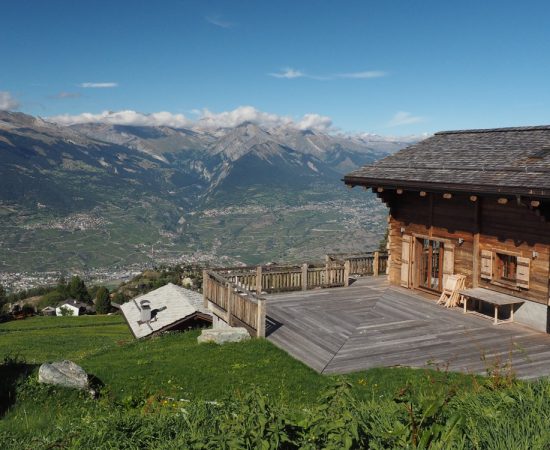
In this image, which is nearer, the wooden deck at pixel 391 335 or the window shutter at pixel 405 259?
the wooden deck at pixel 391 335

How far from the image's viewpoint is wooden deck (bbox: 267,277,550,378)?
1288 cm

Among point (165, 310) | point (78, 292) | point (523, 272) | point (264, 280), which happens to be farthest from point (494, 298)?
point (78, 292)

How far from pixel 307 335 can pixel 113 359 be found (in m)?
5.97

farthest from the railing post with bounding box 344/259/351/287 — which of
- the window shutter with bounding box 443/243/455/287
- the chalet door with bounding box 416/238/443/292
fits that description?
the window shutter with bounding box 443/243/455/287

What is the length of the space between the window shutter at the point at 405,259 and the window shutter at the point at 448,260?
1.94 metres

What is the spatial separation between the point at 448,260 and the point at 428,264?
1626mm

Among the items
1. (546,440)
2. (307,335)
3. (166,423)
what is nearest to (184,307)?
(307,335)

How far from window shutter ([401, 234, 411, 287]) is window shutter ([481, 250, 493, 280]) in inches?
141

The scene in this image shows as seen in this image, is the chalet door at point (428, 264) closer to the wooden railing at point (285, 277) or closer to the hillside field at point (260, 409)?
the wooden railing at point (285, 277)

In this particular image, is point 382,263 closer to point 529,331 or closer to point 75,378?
point 529,331

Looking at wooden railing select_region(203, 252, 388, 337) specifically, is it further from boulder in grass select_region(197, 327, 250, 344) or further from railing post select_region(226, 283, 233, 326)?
boulder in grass select_region(197, 327, 250, 344)

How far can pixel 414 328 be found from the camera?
15.6 metres

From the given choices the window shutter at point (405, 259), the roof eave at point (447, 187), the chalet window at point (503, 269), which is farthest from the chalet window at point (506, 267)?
the window shutter at point (405, 259)

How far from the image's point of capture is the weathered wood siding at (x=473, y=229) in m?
15.1
